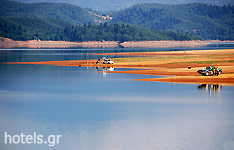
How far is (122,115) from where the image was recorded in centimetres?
4284

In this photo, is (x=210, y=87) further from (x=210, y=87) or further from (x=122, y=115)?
(x=122, y=115)

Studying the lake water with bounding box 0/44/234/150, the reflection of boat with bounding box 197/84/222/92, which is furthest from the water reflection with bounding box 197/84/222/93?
the lake water with bounding box 0/44/234/150

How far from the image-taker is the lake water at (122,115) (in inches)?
1288

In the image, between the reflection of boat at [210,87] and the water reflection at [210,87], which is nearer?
the water reflection at [210,87]

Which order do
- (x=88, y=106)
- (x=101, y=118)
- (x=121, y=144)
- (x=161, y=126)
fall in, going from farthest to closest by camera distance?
(x=88, y=106)
(x=101, y=118)
(x=161, y=126)
(x=121, y=144)

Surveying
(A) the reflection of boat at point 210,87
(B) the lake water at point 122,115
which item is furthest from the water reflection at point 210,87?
(B) the lake water at point 122,115

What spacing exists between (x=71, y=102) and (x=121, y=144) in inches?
787

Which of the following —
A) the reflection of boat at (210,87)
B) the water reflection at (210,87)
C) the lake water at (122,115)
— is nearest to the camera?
the lake water at (122,115)

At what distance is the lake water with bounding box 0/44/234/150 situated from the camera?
32.7 metres

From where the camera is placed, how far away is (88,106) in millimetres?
48188

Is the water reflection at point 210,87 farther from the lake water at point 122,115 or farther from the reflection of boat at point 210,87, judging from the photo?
the lake water at point 122,115

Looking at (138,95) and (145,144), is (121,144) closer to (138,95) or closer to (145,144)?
(145,144)

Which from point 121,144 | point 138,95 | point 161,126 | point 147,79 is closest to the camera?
point 121,144

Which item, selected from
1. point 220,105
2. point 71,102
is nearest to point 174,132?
point 220,105
